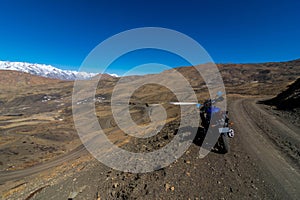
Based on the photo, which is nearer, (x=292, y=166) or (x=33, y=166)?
(x=292, y=166)

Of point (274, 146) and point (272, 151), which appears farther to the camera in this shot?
point (274, 146)

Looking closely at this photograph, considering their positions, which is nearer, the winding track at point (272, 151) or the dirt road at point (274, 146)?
the winding track at point (272, 151)

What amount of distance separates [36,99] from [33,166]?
7014 inches

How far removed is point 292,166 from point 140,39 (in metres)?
9.48

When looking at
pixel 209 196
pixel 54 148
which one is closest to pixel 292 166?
pixel 209 196

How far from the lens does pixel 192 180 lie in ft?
20.3

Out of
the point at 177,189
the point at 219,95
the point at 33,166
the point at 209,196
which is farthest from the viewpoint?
the point at 33,166

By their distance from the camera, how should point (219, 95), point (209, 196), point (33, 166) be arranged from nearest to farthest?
1. point (209, 196)
2. point (219, 95)
3. point (33, 166)

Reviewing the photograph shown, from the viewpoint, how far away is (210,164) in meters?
7.16

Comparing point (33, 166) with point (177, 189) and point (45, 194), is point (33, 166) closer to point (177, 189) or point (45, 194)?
point (45, 194)

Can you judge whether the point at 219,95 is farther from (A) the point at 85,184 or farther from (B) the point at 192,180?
(A) the point at 85,184

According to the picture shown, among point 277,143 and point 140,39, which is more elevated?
point 140,39

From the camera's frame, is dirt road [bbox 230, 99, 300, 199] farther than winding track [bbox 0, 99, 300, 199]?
Yes

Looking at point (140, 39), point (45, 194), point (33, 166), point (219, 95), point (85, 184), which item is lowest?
point (33, 166)
